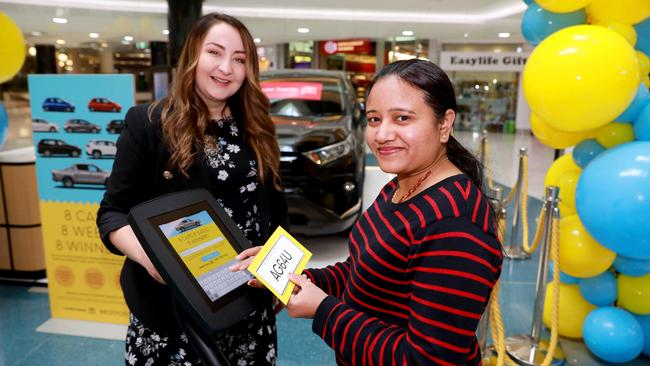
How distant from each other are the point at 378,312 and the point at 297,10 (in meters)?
10.3

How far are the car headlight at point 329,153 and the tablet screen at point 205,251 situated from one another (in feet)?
7.49

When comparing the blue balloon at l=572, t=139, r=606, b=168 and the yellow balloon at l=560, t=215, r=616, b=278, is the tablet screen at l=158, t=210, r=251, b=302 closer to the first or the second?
the yellow balloon at l=560, t=215, r=616, b=278

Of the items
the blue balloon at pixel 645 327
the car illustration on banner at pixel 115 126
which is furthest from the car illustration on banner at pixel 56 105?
the blue balloon at pixel 645 327

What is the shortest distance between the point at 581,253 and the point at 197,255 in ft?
6.63

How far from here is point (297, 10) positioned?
34.1 ft

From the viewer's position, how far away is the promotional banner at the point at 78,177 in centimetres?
251

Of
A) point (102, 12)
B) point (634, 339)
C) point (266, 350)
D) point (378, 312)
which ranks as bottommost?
point (634, 339)

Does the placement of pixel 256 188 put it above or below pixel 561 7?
below

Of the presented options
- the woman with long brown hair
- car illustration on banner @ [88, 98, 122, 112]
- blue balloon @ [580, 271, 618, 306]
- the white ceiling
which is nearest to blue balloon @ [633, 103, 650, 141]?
blue balloon @ [580, 271, 618, 306]

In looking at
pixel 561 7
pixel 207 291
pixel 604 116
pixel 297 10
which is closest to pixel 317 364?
pixel 207 291

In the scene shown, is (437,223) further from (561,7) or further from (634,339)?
(634,339)

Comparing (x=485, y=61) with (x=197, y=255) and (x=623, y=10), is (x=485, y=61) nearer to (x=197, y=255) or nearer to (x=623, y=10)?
(x=623, y=10)

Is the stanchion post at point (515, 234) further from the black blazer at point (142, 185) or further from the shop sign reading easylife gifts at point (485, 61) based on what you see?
the shop sign reading easylife gifts at point (485, 61)

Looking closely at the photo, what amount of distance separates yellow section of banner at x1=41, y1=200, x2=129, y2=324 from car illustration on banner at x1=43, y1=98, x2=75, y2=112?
1.73 ft
